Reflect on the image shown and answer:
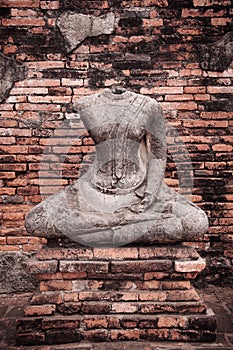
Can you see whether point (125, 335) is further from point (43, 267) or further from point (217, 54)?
point (217, 54)

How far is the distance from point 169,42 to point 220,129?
1085 millimetres

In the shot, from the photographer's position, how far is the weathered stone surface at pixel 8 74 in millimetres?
4621

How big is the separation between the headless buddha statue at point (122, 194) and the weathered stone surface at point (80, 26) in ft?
4.66

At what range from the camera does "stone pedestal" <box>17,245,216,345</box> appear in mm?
3047

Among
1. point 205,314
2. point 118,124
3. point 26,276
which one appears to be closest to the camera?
point 205,314

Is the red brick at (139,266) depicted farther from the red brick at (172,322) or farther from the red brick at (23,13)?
the red brick at (23,13)

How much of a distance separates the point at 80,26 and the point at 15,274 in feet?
8.96

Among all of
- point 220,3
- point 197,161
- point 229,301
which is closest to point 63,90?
point 197,161

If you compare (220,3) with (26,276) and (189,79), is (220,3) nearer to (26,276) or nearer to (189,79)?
(189,79)

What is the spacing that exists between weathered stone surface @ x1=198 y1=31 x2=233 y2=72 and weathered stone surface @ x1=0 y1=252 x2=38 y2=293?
9.21 ft

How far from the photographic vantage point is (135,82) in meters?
4.68

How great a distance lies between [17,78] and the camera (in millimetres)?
4645

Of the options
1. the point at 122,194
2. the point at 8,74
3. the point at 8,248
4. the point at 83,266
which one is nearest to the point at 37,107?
the point at 8,74

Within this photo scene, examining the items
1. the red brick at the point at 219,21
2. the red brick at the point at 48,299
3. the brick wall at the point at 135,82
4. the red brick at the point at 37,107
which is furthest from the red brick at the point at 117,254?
the red brick at the point at 219,21
